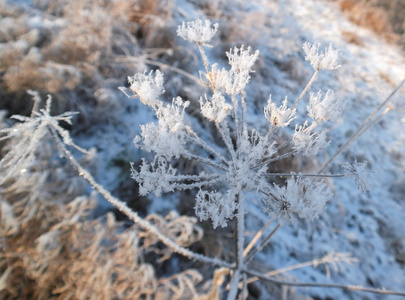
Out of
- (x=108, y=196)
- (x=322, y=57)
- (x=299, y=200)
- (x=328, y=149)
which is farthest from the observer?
(x=328, y=149)

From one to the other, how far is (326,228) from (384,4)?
8497 mm

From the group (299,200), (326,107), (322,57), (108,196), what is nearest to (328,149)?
(322,57)

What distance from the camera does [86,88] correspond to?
2.80 m

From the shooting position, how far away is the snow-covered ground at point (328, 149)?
9.11 feet

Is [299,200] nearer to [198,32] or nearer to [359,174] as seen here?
[359,174]

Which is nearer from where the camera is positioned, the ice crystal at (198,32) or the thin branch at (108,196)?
the thin branch at (108,196)

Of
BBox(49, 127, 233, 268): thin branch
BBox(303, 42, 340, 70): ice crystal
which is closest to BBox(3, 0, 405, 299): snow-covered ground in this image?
BBox(303, 42, 340, 70): ice crystal

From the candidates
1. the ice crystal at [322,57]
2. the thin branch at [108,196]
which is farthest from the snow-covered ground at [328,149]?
the thin branch at [108,196]

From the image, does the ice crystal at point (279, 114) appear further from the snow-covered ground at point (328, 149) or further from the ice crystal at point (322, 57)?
the snow-covered ground at point (328, 149)

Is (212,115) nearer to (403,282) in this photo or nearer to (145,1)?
(403,282)

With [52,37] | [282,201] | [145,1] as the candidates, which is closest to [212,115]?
[282,201]

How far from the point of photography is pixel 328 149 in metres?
4.02

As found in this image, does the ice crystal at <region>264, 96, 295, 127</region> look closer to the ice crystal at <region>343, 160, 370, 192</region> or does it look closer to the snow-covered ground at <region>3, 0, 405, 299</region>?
the ice crystal at <region>343, 160, 370, 192</region>

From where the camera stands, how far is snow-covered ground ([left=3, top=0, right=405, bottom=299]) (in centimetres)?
278
